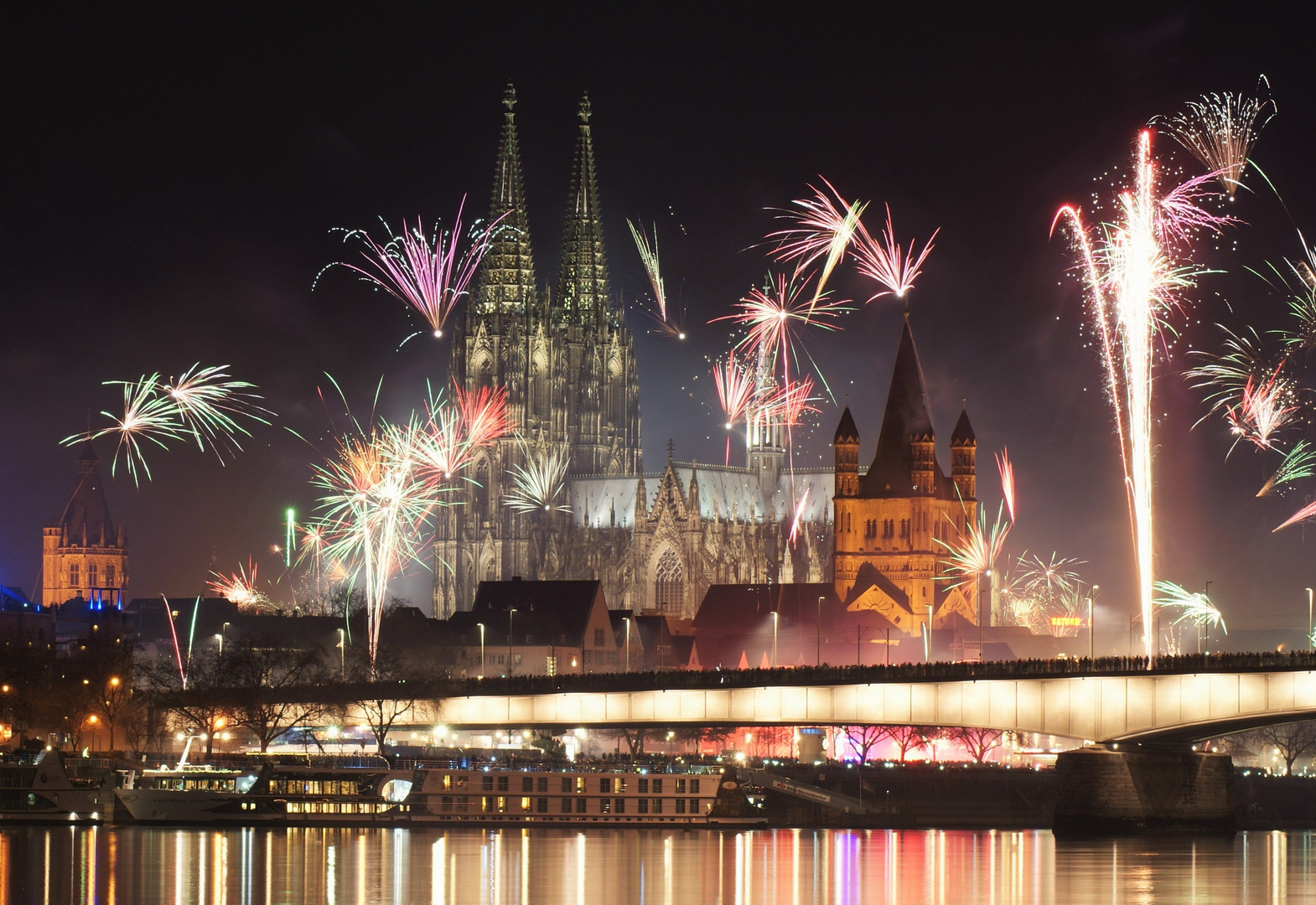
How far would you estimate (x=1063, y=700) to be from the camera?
101125 millimetres

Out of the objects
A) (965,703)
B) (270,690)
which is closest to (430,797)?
(270,690)

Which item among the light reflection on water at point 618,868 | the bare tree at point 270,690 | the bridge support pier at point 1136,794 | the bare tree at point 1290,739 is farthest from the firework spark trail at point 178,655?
the bare tree at point 1290,739

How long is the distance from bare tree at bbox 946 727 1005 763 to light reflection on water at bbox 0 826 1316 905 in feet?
137

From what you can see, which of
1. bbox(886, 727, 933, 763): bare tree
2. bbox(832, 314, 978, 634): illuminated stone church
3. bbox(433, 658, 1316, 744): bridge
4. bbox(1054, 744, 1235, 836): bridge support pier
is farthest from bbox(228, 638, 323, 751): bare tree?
bbox(832, 314, 978, 634): illuminated stone church

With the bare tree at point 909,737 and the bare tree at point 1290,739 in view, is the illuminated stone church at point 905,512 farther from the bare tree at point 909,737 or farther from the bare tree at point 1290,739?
the bare tree at point 909,737

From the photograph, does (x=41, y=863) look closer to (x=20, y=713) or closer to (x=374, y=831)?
(x=374, y=831)

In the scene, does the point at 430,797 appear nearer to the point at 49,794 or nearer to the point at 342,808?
the point at 342,808

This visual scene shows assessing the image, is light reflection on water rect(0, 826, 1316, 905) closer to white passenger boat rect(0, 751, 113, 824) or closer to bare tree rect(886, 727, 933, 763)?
white passenger boat rect(0, 751, 113, 824)

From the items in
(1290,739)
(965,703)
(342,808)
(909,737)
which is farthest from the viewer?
(1290,739)

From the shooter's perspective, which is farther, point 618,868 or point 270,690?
point 270,690

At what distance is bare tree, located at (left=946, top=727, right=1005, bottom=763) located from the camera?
5679 inches

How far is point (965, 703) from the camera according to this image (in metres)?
105

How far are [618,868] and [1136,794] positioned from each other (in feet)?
94.0

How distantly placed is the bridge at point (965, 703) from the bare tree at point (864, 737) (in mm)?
25820
